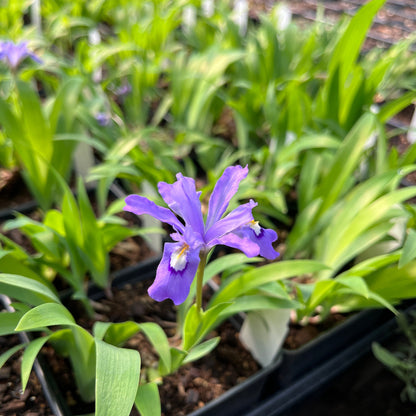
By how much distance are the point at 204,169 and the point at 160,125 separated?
0.38m

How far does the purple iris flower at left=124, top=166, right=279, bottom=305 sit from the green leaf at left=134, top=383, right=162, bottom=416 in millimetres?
217

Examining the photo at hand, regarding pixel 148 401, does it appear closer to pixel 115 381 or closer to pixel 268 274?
pixel 115 381

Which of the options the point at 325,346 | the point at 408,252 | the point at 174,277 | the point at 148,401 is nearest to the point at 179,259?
the point at 174,277

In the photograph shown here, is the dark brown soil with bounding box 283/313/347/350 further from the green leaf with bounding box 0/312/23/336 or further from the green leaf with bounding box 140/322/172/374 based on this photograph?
the green leaf with bounding box 0/312/23/336

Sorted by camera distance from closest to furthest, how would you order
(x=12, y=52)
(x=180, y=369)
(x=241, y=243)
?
1. (x=241, y=243)
2. (x=180, y=369)
3. (x=12, y=52)

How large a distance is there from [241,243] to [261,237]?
0.27ft

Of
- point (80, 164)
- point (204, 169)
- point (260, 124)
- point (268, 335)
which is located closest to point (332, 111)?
point (260, 124)

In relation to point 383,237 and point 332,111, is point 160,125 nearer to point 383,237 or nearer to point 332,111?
point 332,111

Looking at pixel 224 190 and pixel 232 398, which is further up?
pixel 224 190

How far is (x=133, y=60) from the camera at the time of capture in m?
1.47

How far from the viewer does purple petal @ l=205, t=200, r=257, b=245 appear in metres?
0.51

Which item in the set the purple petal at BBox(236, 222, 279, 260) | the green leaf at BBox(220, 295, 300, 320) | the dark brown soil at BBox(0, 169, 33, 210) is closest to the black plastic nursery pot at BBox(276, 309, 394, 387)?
the green leaf at BBox(220, 295, 300, 320)

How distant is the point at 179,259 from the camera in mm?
501

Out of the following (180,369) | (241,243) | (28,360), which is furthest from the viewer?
(180,369)
